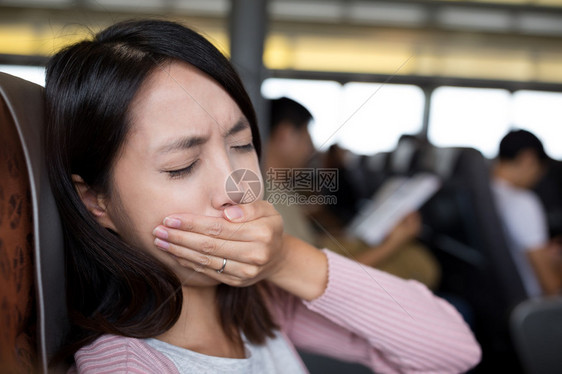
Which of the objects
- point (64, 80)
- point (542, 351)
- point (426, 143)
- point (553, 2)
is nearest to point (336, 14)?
point (426, 143)

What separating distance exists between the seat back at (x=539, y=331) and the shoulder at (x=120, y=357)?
24.7 inches

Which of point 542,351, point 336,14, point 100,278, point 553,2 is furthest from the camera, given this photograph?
point 553,2

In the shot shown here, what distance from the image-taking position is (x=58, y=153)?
1.30 ft

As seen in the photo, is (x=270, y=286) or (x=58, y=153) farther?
(x=270, y=286)

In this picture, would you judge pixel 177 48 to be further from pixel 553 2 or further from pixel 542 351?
pixel 553 2

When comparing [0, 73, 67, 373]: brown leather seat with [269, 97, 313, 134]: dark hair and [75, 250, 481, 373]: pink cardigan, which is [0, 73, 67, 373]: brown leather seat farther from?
[269, 97, 313, 134]: dark hair

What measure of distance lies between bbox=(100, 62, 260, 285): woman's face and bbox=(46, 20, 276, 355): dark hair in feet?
0.04

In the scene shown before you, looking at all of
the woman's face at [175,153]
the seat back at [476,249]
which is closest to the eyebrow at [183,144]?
the woman's face at [175,153]

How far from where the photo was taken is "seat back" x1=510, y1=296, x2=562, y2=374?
0.78 meters

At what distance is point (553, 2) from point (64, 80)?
14.7 feet

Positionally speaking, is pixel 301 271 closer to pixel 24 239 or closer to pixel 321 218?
pixel 321 218

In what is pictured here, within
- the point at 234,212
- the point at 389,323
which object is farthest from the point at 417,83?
the point at 234,212

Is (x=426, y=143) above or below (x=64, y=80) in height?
below

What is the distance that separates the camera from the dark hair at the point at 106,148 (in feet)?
1.33
